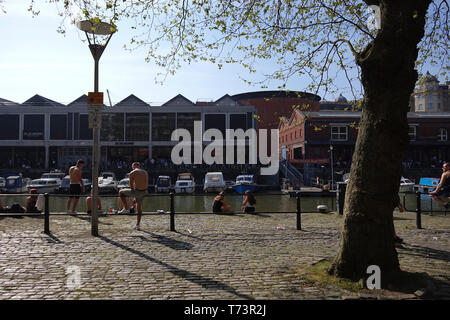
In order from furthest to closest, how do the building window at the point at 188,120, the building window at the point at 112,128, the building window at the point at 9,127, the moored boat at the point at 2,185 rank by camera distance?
the building window at the point at 188,120
the building window at the point at 9,127
the building window at the point at 112,128
the moored boat at the point at 2,185

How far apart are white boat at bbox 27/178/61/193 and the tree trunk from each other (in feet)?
122

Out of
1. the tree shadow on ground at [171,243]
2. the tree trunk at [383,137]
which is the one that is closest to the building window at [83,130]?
the tree shadow on ground at [171,243]

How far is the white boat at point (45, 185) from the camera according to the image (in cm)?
3616

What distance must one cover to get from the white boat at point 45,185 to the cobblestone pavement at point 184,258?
1120 inches

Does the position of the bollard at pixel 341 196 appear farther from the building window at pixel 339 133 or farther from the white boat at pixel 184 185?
the building window at pixel 339 133

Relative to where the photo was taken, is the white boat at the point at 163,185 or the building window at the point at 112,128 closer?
the white boat at the point at 163,185

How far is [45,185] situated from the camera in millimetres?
36594

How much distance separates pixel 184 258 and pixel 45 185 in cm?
3510

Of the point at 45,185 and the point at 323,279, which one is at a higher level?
the point at 323,279

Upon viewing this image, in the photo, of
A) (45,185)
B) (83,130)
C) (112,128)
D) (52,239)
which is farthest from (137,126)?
(52,239)

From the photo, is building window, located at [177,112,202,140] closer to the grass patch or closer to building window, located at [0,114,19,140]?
building window, located at [0,114,19,140]

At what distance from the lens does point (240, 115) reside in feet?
177

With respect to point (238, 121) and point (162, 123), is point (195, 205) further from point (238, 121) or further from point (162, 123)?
point (162, 123)
